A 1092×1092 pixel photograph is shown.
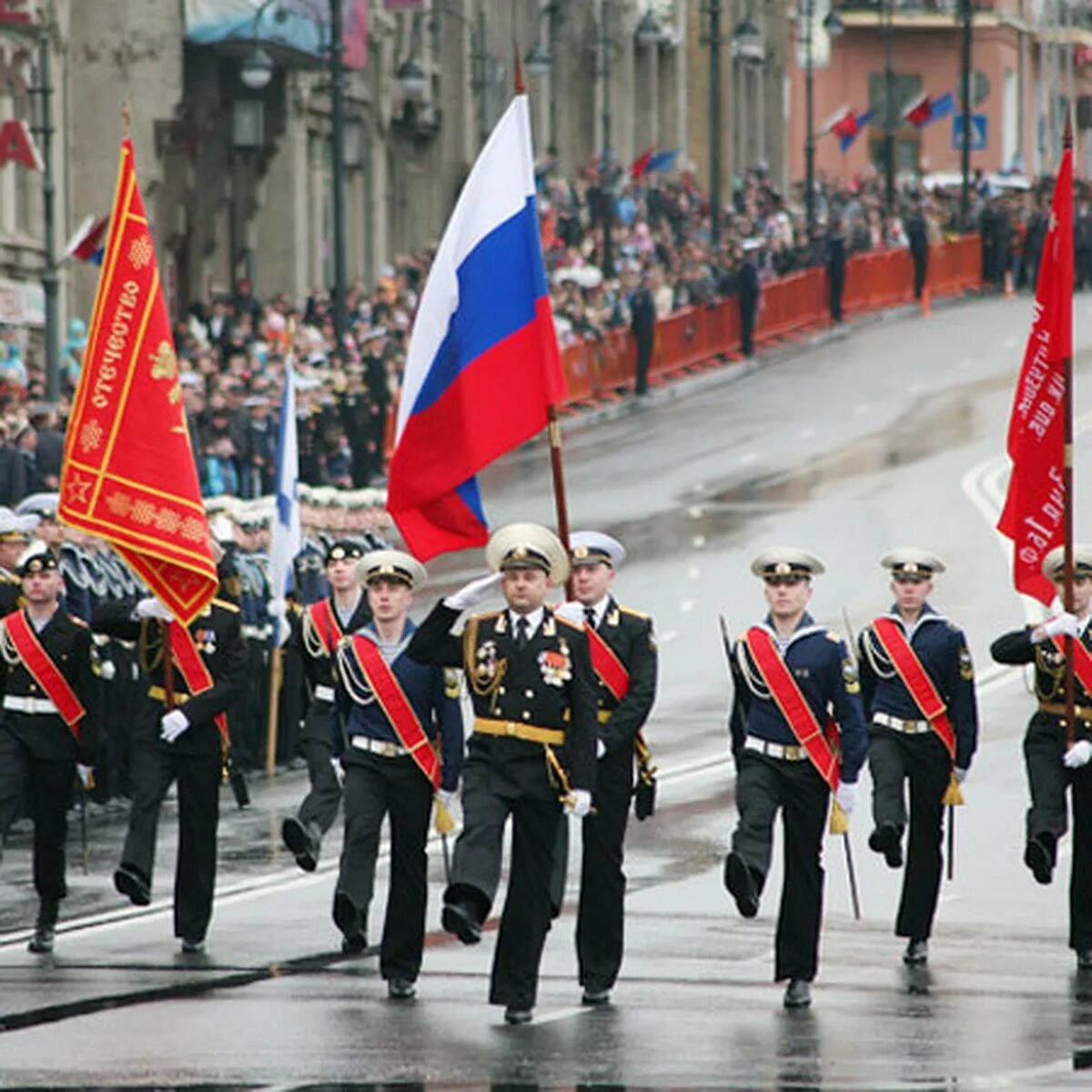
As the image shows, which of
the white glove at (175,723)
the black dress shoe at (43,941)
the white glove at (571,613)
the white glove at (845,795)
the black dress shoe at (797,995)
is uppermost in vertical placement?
the white glove at (571,613)

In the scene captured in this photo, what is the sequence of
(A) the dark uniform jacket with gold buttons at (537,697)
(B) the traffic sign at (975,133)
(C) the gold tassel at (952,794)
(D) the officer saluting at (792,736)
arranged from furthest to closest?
(B) the traffic sign at (975,133), (C) the gold tassel at (952,794), (D) the officer saluting at (792,736), (A) the dark uniform jacket with gold buttons at (537,697)

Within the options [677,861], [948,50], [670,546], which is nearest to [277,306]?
[670,546]

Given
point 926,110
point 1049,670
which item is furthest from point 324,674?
point 926,110

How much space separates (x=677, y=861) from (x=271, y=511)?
5.94m

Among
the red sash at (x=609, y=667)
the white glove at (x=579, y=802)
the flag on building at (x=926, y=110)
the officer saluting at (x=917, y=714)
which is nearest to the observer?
the white glove at (x=579, y=802)

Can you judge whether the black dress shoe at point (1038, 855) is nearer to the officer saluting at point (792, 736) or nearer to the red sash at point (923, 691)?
the red sash at point (923, 691)

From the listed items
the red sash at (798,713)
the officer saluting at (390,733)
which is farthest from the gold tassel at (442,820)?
the red sash at (798,713)

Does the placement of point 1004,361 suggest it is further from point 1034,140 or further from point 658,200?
point 1034,140

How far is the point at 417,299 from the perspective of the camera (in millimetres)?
43906

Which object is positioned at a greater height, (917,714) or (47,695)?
(47,695)

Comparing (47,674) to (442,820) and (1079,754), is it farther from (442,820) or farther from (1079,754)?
(1079,754)

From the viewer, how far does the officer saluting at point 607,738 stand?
13.4m

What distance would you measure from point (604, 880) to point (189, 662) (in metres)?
2.31

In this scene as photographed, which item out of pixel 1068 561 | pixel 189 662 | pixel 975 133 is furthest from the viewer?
pixel 975 133
